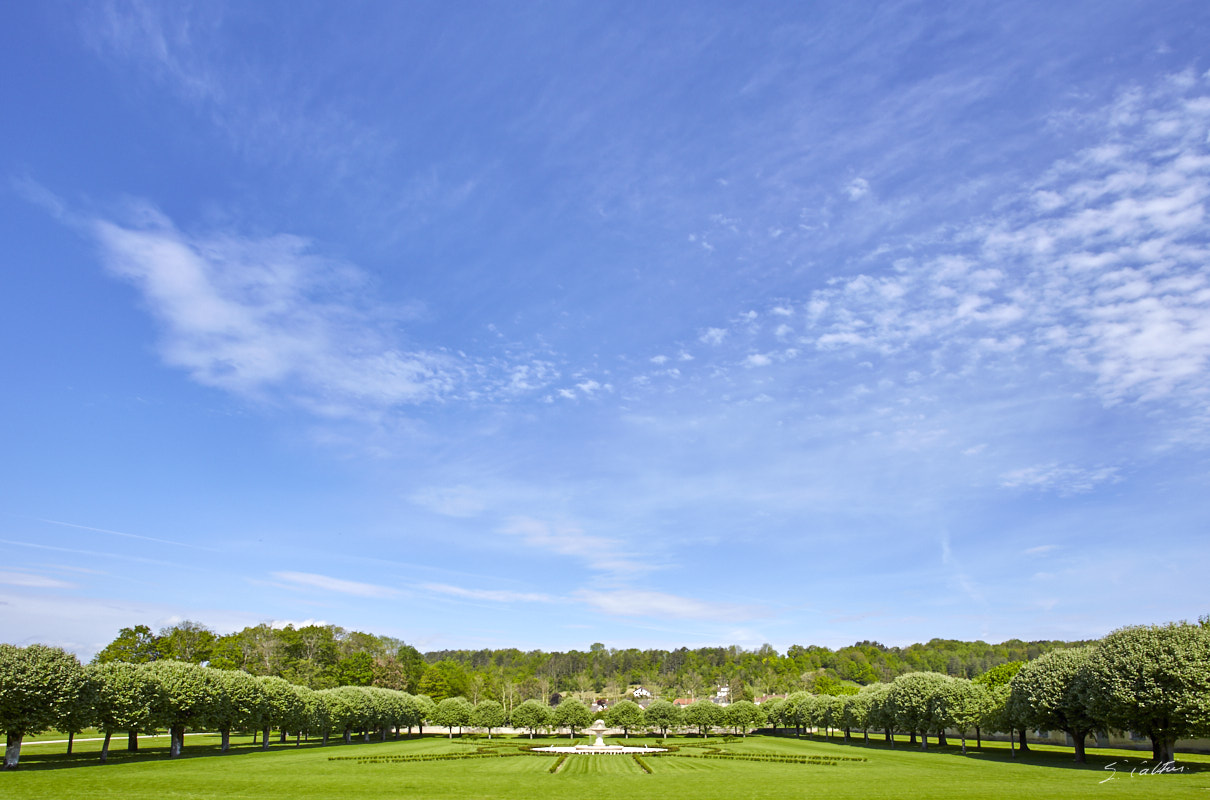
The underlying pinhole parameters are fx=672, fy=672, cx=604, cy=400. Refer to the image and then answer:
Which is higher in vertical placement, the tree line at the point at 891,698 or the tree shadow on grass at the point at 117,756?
the tree line at the point at 891,698

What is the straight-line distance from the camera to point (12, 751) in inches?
1970

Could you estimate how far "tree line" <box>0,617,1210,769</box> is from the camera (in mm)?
49719

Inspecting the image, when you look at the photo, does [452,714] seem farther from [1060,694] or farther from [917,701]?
[1060,694]

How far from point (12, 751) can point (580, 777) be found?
4247 centimetres

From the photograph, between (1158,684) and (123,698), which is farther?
(123,698)

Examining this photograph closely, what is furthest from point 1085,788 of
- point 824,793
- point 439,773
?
point 439,773

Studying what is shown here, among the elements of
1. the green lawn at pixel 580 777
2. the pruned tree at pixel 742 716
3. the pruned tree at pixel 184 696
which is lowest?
the pruned tree at pixel 742 716

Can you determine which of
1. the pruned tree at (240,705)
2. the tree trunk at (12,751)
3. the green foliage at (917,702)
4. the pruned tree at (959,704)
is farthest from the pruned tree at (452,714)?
the pruned tree at (959,704)

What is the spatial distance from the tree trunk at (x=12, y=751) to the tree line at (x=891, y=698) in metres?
0.09

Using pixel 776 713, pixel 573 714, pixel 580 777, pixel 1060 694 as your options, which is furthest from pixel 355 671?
pixel 1060 694

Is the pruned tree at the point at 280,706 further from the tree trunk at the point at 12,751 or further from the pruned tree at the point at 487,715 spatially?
the pruned tree at the point at 487,715

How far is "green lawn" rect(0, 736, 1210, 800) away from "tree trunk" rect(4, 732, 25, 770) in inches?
56.3

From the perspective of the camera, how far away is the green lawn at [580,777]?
39.0 m

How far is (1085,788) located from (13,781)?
64582mm
